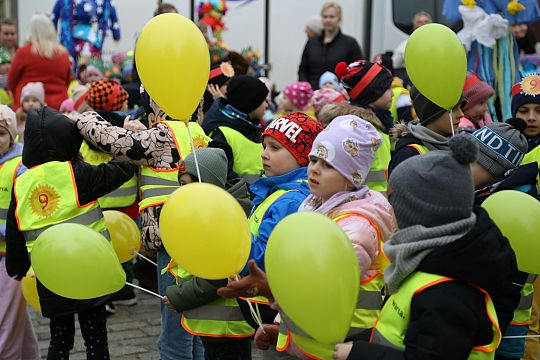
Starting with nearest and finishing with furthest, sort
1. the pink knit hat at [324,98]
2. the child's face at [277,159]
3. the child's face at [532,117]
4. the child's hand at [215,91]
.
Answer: the child's face at [277,159]
the child's face at [532,117]
the child's hand at [215,91]
the pink knit hat at [324,98]

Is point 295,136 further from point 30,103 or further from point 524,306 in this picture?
point 30,103

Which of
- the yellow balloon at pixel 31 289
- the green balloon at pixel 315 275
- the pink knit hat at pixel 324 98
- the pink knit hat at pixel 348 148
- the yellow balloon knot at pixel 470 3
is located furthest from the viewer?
the yellow balloon knot at pixel 470 3

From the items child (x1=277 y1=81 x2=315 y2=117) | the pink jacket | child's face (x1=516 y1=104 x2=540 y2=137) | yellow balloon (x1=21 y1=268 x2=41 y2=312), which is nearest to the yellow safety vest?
child's face (x1=516 y1=104 x2=540 y2=137)

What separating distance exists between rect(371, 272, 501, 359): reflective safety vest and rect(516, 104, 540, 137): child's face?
226cm

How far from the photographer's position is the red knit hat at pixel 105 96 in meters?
5.08

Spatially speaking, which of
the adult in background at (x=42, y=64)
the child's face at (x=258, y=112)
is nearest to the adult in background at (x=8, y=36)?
the adult in background at (x=42, y=64)

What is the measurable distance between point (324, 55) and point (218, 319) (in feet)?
18.0

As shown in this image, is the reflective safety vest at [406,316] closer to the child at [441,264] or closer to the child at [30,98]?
the child at [441,264]

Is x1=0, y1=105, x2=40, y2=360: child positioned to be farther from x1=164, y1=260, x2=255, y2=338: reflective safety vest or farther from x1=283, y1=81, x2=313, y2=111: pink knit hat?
x1=283, y1=81, x2=313, y2=111: pink knit hat

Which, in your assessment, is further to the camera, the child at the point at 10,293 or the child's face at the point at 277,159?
the child at the point at 10,293

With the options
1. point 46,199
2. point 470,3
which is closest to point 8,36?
point 470,3

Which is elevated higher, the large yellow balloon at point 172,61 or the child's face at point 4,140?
the large yellow balloon at point 172,61

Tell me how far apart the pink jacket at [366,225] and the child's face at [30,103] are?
514 cm

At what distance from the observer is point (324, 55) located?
8500mm
